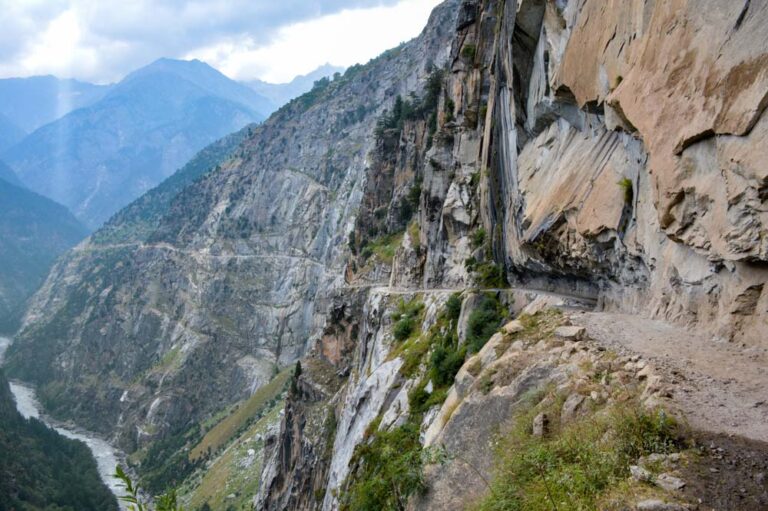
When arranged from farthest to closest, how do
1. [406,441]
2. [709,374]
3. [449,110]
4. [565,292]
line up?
[449,110]
[565,292]
[406,441]
[709,374]

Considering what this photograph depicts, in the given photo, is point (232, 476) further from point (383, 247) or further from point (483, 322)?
point (483, 322)

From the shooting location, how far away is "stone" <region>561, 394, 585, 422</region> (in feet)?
35.9

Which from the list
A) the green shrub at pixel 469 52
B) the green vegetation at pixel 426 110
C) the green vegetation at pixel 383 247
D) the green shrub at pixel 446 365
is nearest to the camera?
the green shrub at pixel 446 365

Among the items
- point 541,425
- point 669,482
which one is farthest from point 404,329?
point 669,482

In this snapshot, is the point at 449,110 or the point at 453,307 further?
the point at 449,110

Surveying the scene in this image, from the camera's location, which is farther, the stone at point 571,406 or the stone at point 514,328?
the stone at point 514,328

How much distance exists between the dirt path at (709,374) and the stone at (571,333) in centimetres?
56

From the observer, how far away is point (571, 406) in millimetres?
11094

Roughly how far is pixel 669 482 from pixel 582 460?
1553mm

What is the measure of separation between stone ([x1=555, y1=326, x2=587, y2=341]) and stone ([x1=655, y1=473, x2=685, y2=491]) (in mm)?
6932

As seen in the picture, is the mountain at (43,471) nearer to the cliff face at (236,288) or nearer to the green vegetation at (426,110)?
the cliff face at (236,288)

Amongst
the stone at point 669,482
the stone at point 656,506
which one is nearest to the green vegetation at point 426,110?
the stone at point 669,482

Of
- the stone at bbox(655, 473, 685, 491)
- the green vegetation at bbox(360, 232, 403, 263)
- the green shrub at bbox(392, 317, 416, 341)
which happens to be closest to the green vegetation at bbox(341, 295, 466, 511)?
the green shrub at bbox(392, 317, 416, 341)

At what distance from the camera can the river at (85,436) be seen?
419 ft
